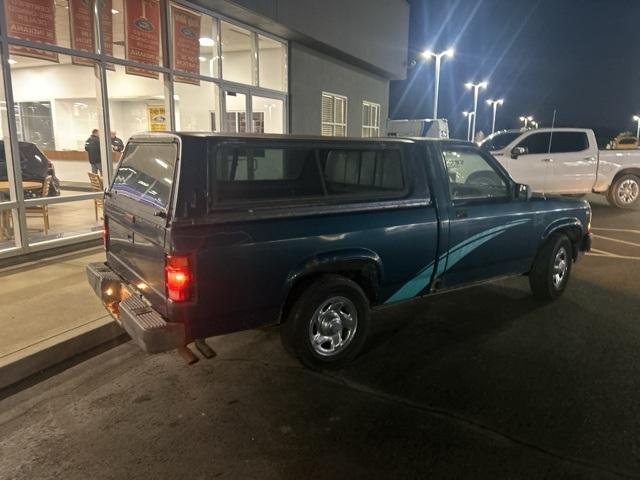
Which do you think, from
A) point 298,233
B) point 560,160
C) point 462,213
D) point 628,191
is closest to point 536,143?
point 560,160

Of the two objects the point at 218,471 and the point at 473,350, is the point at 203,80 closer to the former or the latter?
the point at 473,350

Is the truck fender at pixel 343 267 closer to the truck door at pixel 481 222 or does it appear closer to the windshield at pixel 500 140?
the truck door at pixel 481 222

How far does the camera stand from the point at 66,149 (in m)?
11.4

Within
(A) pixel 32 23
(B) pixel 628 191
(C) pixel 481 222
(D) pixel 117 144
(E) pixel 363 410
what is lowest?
(E) pixel 363 410

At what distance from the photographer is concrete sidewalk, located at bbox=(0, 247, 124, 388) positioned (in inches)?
165

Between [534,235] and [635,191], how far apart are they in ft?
32.0

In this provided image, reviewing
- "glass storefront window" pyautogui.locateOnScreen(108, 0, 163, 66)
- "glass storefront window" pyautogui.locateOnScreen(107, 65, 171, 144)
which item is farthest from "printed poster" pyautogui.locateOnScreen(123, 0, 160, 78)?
"glass storefront window" pyautogui.locateOnScreen(107, 65, 171, 144)

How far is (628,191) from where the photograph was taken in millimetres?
13320

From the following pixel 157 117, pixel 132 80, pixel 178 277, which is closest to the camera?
pixel 178 277

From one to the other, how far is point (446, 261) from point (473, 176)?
44.3 inches

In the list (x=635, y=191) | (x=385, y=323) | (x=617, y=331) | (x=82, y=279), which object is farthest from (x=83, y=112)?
(x=635, y=191)

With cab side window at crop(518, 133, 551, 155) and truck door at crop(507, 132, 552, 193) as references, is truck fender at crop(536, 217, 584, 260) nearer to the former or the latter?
truck door at crop(507, 132, 552, 193)

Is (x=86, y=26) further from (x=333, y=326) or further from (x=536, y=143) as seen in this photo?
(x=536, y=143)

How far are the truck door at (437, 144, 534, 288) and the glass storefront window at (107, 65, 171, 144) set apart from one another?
20.1 ft
